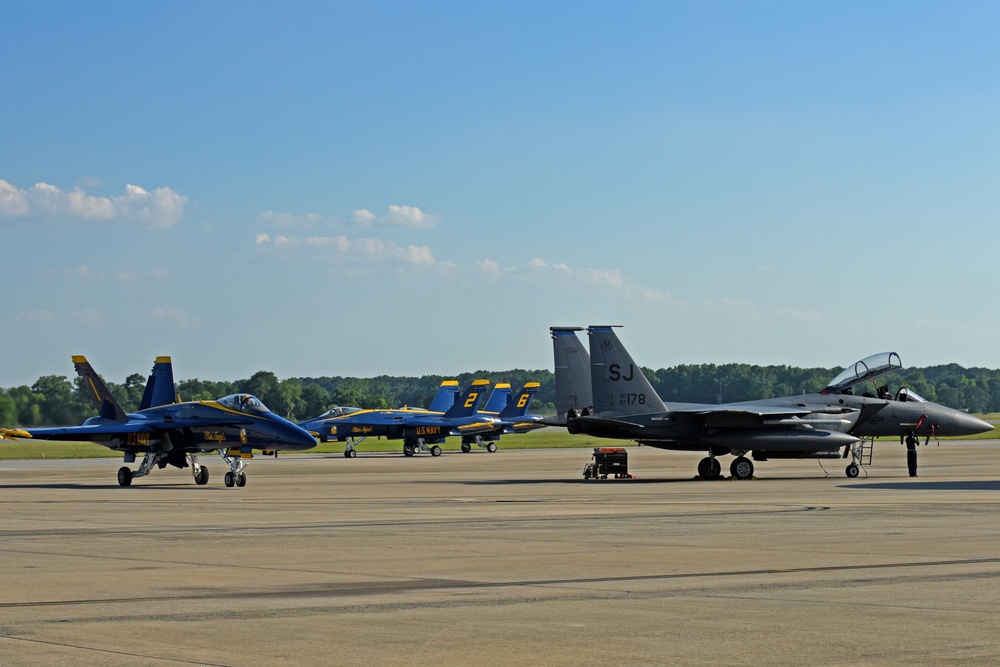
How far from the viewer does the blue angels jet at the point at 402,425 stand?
250ft

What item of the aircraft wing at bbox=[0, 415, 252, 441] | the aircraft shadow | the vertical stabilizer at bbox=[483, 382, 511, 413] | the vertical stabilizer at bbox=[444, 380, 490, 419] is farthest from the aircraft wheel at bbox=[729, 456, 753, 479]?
the vertical stabilizer at bbox=[483, 382, 511, 413]

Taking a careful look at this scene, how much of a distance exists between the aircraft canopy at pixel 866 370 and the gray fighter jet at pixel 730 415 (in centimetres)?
3

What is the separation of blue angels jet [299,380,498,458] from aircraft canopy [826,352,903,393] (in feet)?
129

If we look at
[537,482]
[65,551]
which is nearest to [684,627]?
[65,551]

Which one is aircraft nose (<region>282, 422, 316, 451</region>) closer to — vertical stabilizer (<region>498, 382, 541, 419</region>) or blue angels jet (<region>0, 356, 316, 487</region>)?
blue angels jet (<region>0, 356, 316, 487</region>)

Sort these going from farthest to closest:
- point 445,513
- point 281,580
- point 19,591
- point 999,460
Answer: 1. point 999,460
2. point 445,513
3. point 281,580
4. point 19,591

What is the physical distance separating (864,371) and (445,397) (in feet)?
176

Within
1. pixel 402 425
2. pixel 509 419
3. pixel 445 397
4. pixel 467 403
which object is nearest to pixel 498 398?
pixel 445 397

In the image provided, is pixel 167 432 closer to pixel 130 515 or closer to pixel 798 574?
pixel 130 515

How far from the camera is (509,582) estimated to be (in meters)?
13.0

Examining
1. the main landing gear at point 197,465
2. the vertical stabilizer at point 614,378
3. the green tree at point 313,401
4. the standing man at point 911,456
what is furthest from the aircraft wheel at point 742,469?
the green tree at point 313,401

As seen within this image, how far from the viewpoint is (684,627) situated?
9906mm

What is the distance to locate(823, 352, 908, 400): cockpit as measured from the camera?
39594 mm

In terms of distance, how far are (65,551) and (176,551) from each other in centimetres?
150
